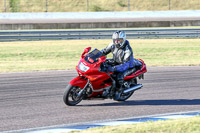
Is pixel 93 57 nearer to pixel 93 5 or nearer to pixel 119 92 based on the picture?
pixel 119 92

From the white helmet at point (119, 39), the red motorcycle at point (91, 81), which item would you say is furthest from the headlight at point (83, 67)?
the white helmet at point (119, 39)

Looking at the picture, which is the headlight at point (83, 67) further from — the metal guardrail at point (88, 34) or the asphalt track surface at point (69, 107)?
the metal guardrail at point (88, 34)

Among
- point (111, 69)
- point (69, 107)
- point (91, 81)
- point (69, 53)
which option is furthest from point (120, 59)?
point (69, 53)

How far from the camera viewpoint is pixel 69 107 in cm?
827

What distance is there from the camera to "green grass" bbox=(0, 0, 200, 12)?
150 ft

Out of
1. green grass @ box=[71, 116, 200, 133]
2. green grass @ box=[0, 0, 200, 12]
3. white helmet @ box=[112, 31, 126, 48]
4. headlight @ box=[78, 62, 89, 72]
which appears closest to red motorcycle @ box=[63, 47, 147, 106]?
headlight @ box=[78, 62, 89, 72]

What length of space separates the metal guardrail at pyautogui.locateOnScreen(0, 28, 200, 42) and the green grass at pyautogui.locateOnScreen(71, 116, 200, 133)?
19.2 meters

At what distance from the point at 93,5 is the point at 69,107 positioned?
134 ft

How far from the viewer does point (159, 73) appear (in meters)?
13.6

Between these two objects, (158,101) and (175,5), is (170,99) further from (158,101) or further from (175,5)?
(175,5)

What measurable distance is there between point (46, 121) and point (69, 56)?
1273cm

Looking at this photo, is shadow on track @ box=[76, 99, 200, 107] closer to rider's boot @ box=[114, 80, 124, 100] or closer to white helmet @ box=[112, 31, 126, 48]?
rider's boot @ box=[114, 80, 124, 100]

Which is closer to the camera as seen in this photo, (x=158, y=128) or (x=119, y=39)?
(x=158, y=128)

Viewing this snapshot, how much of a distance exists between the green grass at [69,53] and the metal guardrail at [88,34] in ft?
1.13
